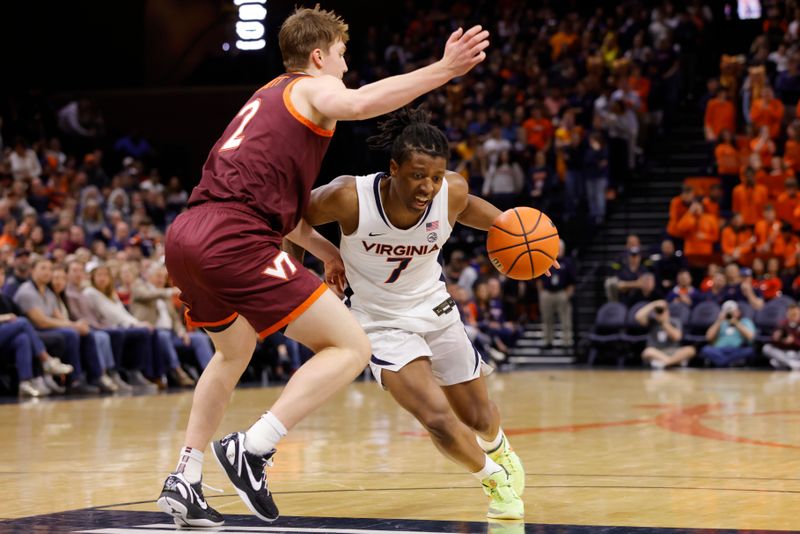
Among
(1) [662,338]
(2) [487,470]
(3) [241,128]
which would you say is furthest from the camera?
(1) [662,338]

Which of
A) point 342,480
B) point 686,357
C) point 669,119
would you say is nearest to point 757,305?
point 686,357

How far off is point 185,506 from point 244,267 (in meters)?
1.04

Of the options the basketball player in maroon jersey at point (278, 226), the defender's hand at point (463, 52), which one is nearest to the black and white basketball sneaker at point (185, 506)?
the basketball player in maroon jersey at point (278, 226)

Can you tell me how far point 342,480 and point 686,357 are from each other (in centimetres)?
1147

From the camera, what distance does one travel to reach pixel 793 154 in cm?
1794

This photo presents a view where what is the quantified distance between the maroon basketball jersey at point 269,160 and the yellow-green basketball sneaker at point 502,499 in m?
1.46

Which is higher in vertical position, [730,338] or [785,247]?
[785,247]

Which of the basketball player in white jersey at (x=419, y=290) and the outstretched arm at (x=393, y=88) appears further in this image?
the basketball player in white jersey at (x=419, y=290)

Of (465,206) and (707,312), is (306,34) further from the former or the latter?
(707,312)

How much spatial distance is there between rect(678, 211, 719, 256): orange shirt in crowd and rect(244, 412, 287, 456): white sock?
47.4 ft

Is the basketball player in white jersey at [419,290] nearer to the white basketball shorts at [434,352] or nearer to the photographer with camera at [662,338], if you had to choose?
the white basketball shorts at [434,352]

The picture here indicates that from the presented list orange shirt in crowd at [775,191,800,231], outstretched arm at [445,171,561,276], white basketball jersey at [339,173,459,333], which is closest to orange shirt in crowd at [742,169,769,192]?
orange shirt in crowd at [775,191,800,231]

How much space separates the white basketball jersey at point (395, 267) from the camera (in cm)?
532

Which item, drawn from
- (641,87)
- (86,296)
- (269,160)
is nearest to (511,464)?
(269,160)
